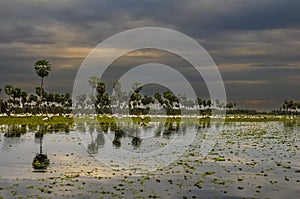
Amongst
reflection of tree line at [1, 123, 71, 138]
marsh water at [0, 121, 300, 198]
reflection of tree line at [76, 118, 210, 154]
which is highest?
reflection of tree line at [1, 123, 71, 138]

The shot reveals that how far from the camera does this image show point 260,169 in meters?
26.7

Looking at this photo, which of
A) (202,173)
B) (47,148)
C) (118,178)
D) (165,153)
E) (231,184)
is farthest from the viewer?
(47,148)

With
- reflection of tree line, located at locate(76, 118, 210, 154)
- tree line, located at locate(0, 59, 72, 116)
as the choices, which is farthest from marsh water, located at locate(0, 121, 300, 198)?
tree line, located at locate(0, 59, 72, 116)

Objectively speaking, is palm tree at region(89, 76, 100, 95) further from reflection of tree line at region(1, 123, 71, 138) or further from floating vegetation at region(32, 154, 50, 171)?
floating vegetation at region(32, 154, 50, 171)

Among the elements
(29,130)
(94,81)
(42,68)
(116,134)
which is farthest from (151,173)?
(94,81)

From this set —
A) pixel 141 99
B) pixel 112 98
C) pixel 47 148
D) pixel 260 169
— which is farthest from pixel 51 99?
pixel 260 169

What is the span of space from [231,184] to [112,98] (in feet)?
542

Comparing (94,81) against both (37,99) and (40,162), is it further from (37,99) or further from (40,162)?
(40,162)

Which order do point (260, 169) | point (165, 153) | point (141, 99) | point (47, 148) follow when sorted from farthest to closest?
point (141, 99), point (47, 148), point (165, 153), point (260, 169)

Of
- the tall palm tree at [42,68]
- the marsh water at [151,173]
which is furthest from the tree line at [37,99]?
the marsh water at [151,173]

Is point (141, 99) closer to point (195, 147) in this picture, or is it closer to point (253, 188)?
point (195, 147)

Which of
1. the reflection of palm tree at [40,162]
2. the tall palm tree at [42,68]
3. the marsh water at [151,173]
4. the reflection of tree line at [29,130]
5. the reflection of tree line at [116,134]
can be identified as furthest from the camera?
the tall palm tree at [42,68]

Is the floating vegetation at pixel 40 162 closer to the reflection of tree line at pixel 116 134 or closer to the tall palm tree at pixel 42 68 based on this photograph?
the reflection of tree line at pixel 116 134

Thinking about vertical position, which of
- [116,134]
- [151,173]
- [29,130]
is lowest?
[151,173]
